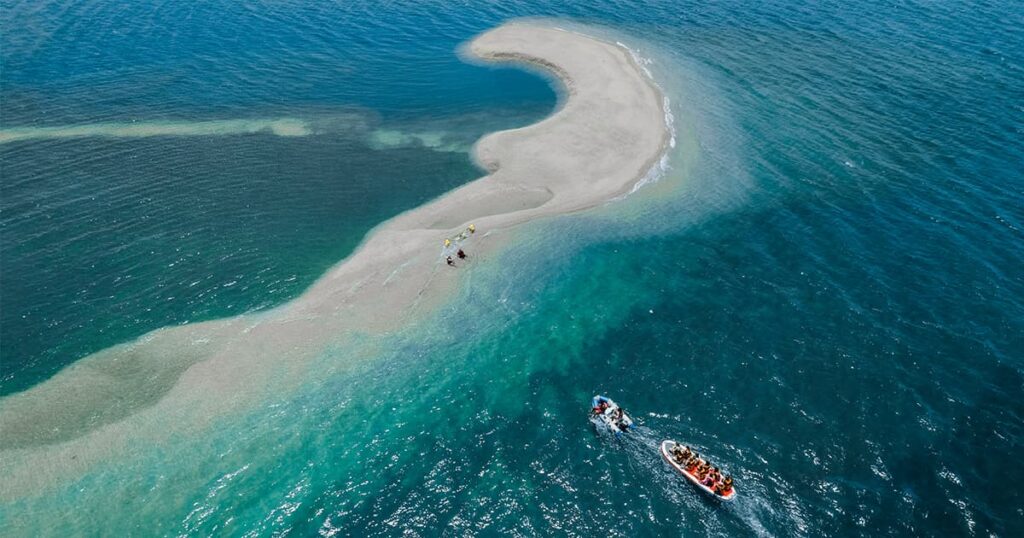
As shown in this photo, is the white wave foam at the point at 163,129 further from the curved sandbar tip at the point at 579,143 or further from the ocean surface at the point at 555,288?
the curved sandbar tip at the point at 579,143

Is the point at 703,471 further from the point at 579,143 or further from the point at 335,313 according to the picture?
the point at 579,143

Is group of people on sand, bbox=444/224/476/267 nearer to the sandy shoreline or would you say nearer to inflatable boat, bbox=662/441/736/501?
the sandy shoreline

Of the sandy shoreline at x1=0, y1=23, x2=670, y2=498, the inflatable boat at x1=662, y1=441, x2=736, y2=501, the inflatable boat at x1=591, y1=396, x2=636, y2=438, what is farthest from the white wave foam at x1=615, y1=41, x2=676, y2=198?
the inflatable boat at x1=662, y1=441, x2=736, y2=501

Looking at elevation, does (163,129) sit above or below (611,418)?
above

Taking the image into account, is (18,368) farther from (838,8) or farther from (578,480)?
(838,8)

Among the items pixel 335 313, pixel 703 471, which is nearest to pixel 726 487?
pixel 703 471

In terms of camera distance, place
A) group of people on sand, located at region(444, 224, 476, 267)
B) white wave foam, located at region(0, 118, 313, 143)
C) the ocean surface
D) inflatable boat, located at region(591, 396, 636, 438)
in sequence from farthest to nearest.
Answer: white wave foam, located at region(0, 118, 313, 143), group of people on sand, located at region(444, 224, 476, 267), inflatable boat, located at region(591, 396, 636, 438), the ocean surface
